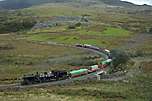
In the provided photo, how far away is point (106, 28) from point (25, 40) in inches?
1828

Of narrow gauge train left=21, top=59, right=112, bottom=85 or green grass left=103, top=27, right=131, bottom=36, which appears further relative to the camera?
green grass left=103, top=27, right=131, bottom=36

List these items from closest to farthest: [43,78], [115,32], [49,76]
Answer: [43,78] < [49,76] < [115,32]

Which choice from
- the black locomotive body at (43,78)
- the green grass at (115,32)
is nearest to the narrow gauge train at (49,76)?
the black locomotive body at (43,78)

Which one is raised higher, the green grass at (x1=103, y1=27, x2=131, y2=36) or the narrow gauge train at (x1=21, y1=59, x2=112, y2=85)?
the narrow gauge train at (x1=21, y1=59, x2=112, y2=85)

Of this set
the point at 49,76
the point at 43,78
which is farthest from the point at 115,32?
the point at 43,78

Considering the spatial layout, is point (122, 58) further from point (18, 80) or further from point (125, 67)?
point (18, 80)

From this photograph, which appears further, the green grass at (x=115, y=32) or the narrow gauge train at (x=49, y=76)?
the green grass at (x=115, y=32)

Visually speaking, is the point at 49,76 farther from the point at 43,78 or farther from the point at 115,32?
the point at 115,32

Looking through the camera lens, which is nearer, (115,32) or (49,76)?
(49,76)

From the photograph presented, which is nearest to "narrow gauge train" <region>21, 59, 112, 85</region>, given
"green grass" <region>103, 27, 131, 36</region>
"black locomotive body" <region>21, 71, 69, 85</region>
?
"black locomotive body" <region>21, 71, 69, 85</region>

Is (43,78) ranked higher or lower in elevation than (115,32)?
higher

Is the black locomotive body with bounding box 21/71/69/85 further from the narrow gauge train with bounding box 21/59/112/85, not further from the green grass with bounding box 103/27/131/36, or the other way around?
the green grass with bounding box 103/27/131/36

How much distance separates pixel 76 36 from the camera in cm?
17075

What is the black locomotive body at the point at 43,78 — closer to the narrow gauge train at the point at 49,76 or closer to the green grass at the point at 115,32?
the narrow gauge train at the point at 49,76
